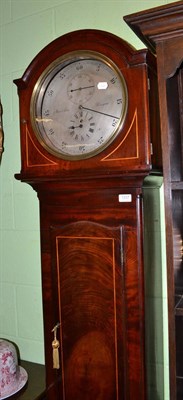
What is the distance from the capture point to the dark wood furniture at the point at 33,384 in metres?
1.25

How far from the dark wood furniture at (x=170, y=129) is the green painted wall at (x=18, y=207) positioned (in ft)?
2.31

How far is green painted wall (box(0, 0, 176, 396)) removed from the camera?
1499mm

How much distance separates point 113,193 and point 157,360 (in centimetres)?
63

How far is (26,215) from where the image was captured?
1.54 m

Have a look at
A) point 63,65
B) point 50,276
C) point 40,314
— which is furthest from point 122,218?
point 40,314

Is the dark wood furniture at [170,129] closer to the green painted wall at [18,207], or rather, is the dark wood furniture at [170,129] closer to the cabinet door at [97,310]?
the cabinet door at [97,310]

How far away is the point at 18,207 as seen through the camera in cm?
156

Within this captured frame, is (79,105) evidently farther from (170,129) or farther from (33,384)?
(33,384)

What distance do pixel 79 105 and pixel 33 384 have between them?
3.61 ft

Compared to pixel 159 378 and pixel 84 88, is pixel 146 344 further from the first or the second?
pixel 84 88

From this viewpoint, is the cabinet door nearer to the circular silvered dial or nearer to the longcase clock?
the longcase clock

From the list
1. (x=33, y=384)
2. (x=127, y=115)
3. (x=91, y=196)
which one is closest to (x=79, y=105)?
(x=127, y=115)

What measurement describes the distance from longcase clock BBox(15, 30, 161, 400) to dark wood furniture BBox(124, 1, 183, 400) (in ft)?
0.27

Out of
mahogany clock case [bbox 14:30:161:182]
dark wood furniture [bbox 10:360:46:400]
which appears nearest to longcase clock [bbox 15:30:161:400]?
mahogany clock case [bbox 14:30:161:182]
